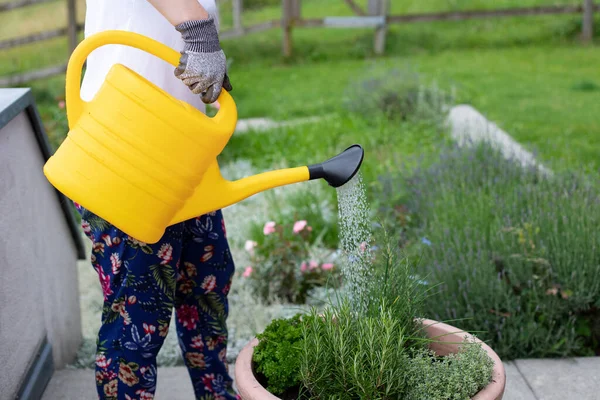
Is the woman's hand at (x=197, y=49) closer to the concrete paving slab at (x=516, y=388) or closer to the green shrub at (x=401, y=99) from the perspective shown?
the concrete paving slab at (x=516, y=388)

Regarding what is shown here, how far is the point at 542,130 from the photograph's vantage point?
548 cm

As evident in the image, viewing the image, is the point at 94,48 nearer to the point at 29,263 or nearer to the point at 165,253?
the point at 165,253

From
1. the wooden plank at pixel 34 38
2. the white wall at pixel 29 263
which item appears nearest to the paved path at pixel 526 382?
the white wall at pixel 29 263

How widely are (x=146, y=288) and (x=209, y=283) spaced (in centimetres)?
23

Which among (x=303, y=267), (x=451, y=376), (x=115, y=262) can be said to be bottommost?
(x=303, y=267)

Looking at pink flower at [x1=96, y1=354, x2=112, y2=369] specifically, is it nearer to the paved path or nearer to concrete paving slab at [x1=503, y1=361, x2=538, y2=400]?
the paved path

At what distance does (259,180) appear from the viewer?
1.81 m

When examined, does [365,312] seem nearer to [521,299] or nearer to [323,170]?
[323,170]

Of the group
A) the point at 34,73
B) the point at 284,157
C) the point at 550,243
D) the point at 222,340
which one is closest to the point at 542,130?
the point at 284,157

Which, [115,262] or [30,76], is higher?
[115,262]

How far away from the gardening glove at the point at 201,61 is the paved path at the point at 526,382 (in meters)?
1.26

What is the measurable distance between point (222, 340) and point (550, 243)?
130cm

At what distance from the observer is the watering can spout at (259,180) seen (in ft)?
5.83

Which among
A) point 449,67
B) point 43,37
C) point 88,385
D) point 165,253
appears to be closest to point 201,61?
point 165,253
